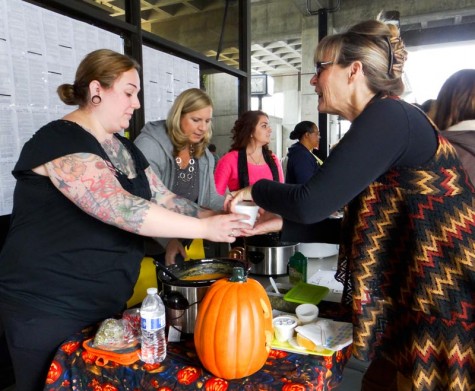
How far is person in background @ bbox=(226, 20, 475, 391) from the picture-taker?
3.42 feet

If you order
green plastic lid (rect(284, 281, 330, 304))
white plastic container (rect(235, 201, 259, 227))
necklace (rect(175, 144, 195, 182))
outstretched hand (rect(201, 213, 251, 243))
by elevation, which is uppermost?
necklace (rect(175, 144, 195, 182))

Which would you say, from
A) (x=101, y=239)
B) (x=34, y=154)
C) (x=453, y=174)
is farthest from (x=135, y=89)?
(x=453, y=174)

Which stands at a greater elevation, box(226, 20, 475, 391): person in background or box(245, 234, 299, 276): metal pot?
box(226, 20, 475, 391): person in background

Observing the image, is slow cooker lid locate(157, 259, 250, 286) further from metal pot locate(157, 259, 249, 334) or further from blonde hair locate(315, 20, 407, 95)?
blonde hair locate(315, 20, 407, 95)

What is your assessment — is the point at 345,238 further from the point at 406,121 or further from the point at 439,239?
the point at 406,121

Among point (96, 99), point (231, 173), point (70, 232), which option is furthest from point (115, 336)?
point (231, 173)

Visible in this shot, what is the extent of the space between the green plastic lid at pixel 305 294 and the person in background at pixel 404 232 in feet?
1.25

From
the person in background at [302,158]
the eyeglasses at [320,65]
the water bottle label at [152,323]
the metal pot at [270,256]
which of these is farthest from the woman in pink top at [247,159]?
the water bottle label at [152,323]

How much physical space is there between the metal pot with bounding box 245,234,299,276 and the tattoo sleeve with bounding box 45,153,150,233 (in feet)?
3.17

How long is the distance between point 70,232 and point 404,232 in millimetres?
1061

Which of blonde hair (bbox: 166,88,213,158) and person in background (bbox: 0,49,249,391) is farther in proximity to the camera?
blonde hair (bbox: 166,88,213,158)

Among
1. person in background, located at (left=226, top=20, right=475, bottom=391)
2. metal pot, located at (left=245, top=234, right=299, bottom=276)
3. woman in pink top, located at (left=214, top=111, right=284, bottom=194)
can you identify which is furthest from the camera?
woman in pink top, located at (left=214, top=111, right=284, bottom=194)

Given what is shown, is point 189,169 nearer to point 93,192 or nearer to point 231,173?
point 231,173

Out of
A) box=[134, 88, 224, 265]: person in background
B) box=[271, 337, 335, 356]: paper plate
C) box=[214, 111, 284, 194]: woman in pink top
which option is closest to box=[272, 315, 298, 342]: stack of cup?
box=[271, 337, 335, 356]: paper plate
